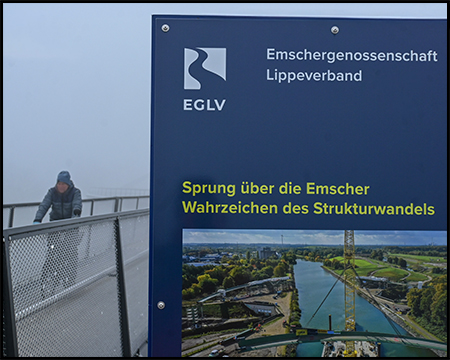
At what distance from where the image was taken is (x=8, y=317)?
2.15 metres

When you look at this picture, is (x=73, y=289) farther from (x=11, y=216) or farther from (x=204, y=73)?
(x=11, y=216)

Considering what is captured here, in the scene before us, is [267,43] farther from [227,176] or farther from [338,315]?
[338,315]

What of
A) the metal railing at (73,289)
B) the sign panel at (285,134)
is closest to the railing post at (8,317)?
the metal railing at (73,289)

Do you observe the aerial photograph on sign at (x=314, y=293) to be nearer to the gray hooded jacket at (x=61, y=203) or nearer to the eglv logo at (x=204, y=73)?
the eglv logo at (x=204, y=73)

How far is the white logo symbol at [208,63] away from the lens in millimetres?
2078

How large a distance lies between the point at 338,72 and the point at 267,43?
40 centimetres

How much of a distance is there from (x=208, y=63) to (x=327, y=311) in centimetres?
143

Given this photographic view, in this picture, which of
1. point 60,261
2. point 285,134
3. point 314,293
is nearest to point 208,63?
point 285,134

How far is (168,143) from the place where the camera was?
81.7 inches

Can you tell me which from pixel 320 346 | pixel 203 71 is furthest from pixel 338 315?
pixel 203 71

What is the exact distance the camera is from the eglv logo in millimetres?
2076

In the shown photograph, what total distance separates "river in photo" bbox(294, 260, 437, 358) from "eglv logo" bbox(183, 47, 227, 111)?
0.95m

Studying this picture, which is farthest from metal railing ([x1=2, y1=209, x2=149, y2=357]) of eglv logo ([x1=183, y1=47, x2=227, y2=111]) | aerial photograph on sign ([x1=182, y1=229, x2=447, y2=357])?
eglv logo ([x1=183, y1=47, x2=227, y2=111])

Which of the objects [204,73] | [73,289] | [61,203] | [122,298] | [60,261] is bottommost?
[122,298]
